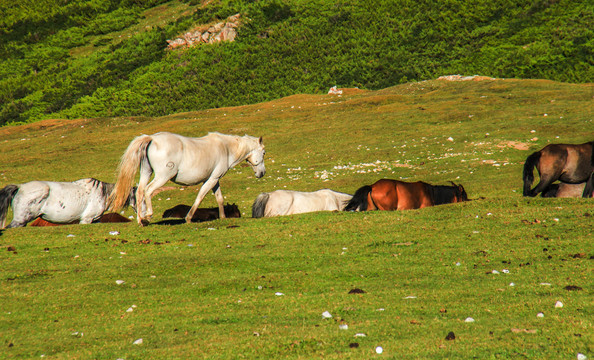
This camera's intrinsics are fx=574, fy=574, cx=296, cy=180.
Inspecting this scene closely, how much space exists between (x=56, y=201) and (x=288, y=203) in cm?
678

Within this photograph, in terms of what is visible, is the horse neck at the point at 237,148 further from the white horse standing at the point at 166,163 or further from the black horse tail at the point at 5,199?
the black horse tail at the point at 5,199

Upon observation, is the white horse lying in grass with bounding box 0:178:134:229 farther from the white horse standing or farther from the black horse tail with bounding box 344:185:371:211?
the black horse tail with bounding box 344:185:371:211

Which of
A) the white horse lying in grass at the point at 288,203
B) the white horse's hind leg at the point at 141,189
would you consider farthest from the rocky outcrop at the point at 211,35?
the white horse's hind leg at the point at 141,189

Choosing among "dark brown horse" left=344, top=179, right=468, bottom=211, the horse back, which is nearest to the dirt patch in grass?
"dark brown horse" left=344, top=179, right=468, bottom=211

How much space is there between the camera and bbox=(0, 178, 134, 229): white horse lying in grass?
15.8 m

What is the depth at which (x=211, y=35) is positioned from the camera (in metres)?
100

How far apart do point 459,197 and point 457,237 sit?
529cm

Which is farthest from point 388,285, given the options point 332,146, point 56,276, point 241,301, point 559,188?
point 332,146

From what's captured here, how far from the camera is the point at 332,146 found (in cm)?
3641

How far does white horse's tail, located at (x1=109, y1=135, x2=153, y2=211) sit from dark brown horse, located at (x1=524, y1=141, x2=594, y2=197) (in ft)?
38.0

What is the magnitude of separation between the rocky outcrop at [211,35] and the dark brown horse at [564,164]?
282 feet

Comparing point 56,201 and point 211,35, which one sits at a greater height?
point 211,35

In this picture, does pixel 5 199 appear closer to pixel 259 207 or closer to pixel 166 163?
pixel 166 163

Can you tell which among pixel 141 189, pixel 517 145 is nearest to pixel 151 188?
pixel 141 189
